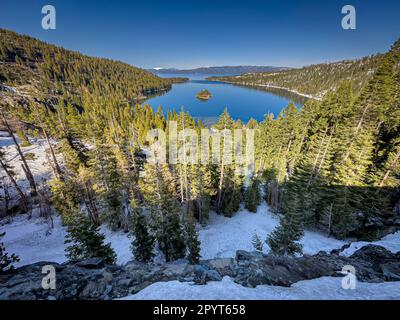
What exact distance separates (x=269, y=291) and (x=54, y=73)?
111207 millimetres

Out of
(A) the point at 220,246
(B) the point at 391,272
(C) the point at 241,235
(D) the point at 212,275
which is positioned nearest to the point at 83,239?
(D) the point at 212,275

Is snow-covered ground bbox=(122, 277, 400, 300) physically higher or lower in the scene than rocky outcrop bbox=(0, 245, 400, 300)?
higher

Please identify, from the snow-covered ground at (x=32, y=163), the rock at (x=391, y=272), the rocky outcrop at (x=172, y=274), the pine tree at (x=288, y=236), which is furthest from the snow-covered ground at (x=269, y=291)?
the snow-covered ground at (x=32, y=163)

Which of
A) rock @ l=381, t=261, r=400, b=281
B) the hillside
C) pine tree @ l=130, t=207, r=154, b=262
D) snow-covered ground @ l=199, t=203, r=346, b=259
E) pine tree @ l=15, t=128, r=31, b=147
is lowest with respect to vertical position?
snow-covered ground @ l=199, t=203, r=346, b=259

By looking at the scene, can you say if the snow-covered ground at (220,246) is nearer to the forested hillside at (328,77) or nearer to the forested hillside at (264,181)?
the forested hillside at (264,181)

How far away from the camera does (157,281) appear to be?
291 inches

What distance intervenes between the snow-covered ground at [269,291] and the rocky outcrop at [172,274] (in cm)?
58

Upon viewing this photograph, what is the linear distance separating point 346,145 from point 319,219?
9084 mm

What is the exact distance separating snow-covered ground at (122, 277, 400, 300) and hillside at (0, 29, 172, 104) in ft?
248

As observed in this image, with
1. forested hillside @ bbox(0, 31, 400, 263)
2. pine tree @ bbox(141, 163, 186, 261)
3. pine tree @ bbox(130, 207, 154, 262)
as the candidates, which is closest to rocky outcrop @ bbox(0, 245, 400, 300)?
forested hillside @ bbox(0, 31, 400, 263)

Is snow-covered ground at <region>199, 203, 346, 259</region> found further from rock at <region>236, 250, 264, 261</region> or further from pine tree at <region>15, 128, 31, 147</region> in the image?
pine tree at <region>15, 128, 31, 147</region>

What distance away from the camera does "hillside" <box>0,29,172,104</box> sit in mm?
65062
